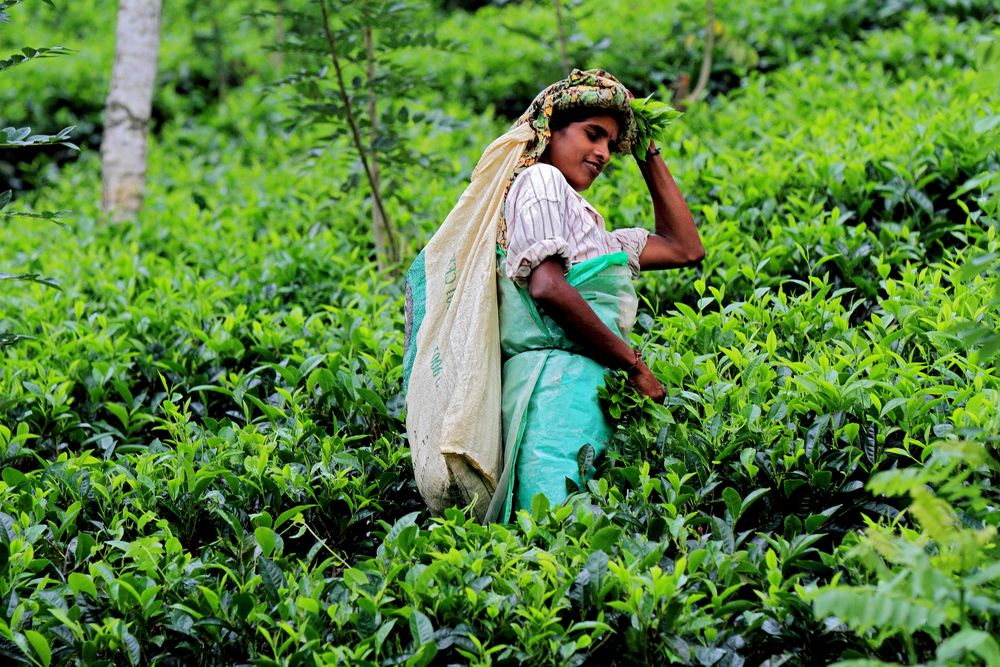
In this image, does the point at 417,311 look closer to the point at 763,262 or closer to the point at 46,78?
the point at 763,262

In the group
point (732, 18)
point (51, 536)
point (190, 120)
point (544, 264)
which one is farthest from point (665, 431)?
point (190, 120)

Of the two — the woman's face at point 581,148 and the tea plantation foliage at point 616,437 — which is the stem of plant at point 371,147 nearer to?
the tea plantation foliage at point 616,437

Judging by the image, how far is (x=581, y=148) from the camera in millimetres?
3502

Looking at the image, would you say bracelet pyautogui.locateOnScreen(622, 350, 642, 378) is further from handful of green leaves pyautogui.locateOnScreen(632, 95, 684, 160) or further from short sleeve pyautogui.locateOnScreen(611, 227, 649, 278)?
handful of green leaves pyautogui.locateOnScreen(632, 95, 684, 160)

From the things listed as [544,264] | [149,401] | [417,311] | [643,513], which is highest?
[544,264]

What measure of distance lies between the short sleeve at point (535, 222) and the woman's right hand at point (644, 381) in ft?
1.18

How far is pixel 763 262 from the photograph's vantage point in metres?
4.53

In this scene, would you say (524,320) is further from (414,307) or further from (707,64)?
(707,64)

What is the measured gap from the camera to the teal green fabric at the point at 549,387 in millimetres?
3287

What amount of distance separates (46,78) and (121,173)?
3302mm

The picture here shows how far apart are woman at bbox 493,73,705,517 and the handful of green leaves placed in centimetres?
10

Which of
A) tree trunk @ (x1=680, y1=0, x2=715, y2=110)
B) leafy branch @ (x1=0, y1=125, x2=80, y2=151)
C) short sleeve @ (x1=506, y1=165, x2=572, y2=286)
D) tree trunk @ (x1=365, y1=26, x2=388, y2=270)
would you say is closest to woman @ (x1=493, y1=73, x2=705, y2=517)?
short sleeve @ (x1=506, y1=165, x2=572, y2=286)

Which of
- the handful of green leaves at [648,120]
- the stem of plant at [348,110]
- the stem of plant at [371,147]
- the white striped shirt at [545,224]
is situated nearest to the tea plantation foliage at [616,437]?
the stem of plant at [371,147]

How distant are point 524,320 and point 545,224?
0.95ft
